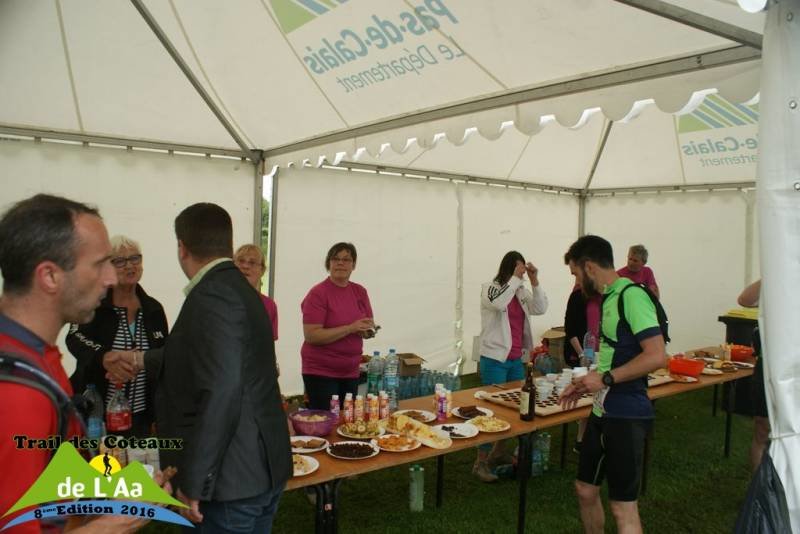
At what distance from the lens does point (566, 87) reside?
3.11m

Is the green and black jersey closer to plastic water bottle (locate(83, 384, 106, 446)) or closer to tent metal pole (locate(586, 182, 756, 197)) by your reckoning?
plastic water bottle (locate(83, 384, 106, 446))

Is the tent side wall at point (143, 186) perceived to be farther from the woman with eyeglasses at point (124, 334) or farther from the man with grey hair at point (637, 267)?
the man with grey hair at point (637, 267)

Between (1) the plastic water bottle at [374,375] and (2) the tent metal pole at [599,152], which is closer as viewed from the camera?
(1) the plastic water bottle at [374,375]

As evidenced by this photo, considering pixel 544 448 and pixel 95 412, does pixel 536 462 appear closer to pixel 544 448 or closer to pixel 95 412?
pixel 544 448

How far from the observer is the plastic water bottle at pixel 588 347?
398 cm

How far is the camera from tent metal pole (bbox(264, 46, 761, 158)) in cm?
253

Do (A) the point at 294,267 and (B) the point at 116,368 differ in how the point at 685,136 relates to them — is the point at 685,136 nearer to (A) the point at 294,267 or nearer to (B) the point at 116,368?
(A) the point at 294,267

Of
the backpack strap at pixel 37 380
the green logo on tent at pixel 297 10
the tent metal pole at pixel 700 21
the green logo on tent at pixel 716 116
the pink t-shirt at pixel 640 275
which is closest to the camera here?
the backpack strap at pixel 37 380

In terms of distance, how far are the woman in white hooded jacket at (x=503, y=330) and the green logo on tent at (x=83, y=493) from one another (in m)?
3.21

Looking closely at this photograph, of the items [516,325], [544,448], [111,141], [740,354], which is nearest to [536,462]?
[544,448]

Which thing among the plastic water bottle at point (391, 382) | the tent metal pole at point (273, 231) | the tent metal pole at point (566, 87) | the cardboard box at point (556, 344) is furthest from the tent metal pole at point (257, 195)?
the cardboard box at point (556, 344)

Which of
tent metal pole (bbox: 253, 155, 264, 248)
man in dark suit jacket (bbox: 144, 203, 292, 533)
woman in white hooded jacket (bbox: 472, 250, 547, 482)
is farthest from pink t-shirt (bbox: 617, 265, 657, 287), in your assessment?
man in dark suit jacket (bbox: 144, 203, 292, 533)

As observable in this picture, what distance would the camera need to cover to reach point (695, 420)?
5.89 metres

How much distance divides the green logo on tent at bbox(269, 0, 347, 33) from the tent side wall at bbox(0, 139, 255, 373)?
178cm
